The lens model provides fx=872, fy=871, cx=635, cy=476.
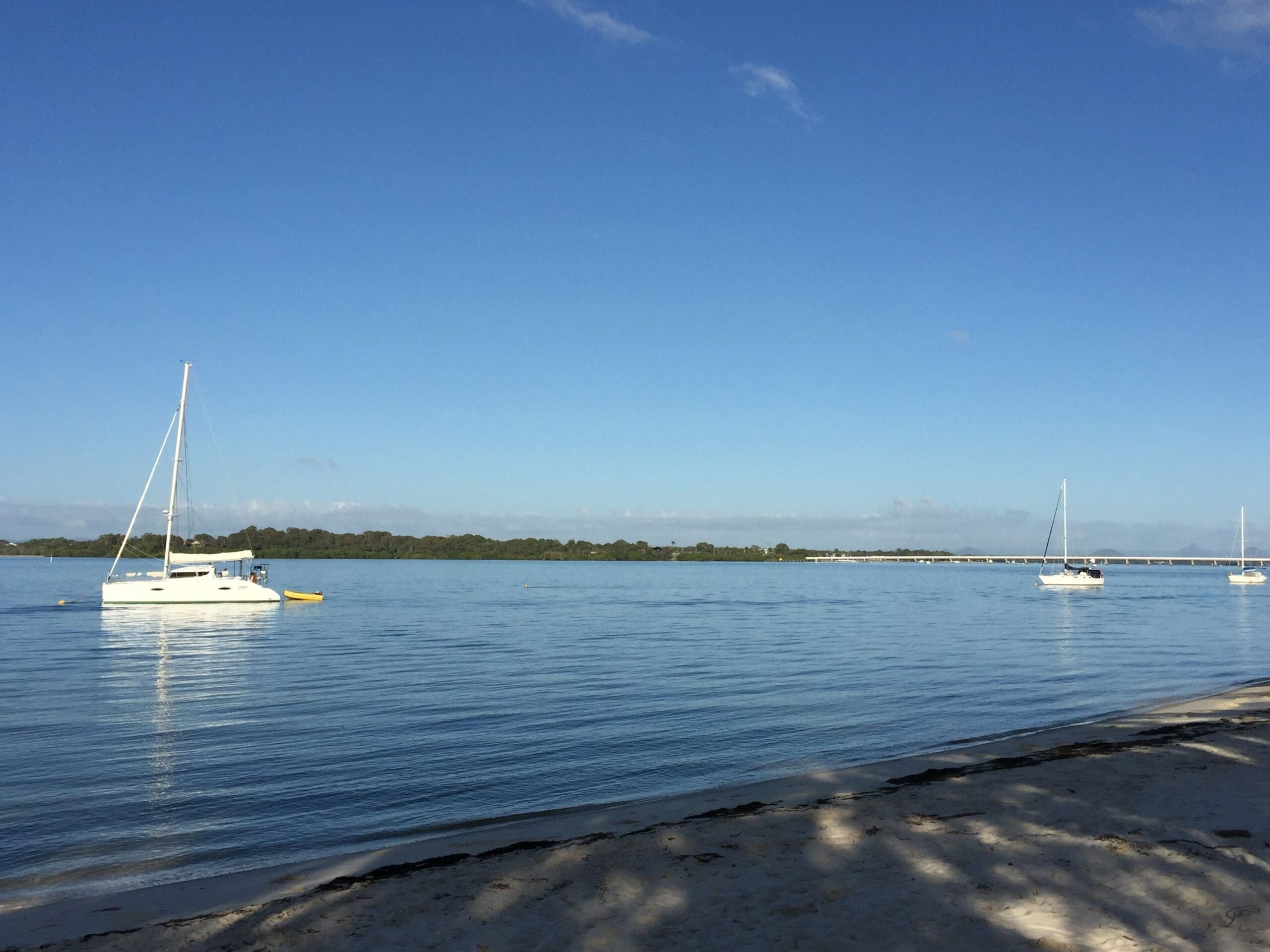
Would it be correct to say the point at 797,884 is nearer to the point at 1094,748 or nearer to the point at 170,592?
the point at 1094,748

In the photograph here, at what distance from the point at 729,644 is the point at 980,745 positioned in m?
24.3

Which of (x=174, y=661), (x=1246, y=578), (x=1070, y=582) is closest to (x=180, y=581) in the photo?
(x=174, y=661)

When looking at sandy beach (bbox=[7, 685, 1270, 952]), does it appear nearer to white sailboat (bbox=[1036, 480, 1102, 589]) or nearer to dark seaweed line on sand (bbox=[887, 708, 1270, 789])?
dark seaweed line on sand (bbox=[887, 708, 1270, 789])

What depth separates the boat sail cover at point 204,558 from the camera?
63.5m

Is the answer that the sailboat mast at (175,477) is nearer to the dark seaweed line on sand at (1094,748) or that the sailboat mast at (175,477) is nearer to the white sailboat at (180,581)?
the white sailboat at (180,581)

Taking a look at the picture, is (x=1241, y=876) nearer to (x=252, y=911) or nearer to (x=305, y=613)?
(x=252, y=911)

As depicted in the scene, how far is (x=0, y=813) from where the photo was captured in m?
12.9

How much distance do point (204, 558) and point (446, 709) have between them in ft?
160

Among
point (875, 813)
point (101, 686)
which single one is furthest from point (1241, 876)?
point (101, 686)

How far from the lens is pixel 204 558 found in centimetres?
6353

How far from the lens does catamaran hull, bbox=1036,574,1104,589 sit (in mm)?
101562

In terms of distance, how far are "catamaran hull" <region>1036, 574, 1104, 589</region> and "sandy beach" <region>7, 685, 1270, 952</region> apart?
9923 cm

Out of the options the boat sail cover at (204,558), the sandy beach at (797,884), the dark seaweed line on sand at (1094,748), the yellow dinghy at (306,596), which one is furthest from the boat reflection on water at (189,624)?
the dark seaweed line on sand at (1094,748)

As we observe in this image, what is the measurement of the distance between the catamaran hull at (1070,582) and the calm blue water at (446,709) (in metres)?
43.5
